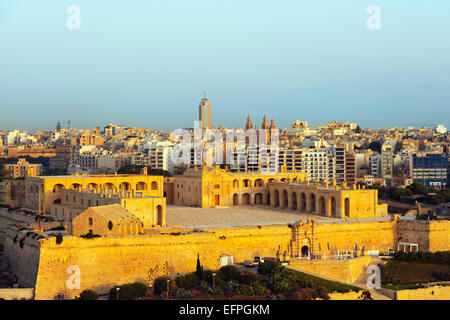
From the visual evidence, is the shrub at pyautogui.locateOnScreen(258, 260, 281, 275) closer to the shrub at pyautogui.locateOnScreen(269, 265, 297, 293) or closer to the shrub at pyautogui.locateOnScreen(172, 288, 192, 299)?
the shrub at pyautogui.locateOnScreen(269, 265, 297, 293)

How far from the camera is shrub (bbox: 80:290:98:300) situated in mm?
34188

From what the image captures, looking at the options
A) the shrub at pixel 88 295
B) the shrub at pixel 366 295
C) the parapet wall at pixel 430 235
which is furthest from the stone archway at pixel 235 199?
the shrub at pixel 88 295

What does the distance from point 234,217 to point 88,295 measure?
17900 millimetres

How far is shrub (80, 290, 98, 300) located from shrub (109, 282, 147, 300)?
72 cm

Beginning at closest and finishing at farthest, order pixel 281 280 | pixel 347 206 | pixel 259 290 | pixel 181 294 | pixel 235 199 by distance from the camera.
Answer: pixel 181 294 → pixel 259 290 → pixel 281 280 → pixel 347 206 → pixel 235 199

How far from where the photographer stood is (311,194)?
55.5 m

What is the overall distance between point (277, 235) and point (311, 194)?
12764mm

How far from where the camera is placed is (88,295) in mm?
34312

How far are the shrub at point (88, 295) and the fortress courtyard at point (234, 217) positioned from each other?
9.69 metres

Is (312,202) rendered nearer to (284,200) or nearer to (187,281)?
(284,200)

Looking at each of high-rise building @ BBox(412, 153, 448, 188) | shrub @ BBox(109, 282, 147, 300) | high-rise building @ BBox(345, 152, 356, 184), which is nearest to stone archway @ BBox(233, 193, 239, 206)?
shrub @ BBox(109, 282, 147, 300)

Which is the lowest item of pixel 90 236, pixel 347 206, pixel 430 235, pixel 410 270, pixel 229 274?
pixel 410 270

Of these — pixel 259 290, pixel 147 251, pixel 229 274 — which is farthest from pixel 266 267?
pixel 147 251

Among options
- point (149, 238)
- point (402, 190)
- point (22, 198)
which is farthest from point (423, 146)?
point (149, 238)
